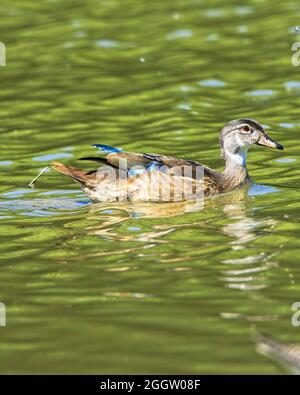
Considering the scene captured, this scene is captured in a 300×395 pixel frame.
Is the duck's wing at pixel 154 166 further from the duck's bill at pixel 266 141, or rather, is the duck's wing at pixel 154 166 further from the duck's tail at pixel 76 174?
the duck's bill at pixel 266 141

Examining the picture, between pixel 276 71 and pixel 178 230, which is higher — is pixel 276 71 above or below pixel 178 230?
above

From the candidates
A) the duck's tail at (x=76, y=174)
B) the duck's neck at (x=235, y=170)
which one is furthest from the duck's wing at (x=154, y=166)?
the duck's neck at (x=235, y=170)

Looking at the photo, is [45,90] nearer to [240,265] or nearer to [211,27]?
[211,27]

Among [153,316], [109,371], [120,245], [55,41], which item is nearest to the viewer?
[109,371]

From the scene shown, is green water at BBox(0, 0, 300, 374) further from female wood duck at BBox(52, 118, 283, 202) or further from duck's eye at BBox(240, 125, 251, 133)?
duck's eye at BBox(240, 125, 251, 133)

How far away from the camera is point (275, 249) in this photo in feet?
37.8

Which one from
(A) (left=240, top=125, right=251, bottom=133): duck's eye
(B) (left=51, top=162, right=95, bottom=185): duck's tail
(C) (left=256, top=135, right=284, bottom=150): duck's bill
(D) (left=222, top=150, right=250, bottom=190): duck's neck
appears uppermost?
(A) (left=240, top=125, right=251, bottom=133): duck's eye

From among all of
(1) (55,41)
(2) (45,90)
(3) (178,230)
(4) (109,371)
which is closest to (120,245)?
(3) (178,230)

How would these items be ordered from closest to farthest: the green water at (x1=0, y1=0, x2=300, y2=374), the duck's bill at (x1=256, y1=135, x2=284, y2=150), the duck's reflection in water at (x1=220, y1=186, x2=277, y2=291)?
the green water at (x1=0, y1=0, x2=300, y2=374) → the duck's reflection in water at (x1=220, y1=186, x2=277, y2=291) → the duck's bill at (x1=256, y1=135, x2=284, y2=150)

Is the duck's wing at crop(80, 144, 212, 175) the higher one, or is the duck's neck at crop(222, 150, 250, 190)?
the duck's neck at crop(222, 150, 250, 190)

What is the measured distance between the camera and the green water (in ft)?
30.6

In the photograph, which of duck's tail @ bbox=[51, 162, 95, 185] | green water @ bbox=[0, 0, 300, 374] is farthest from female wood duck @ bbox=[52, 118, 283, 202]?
green water @ bbox=[0, 0, 300, 374]

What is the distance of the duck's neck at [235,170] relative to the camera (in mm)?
14789

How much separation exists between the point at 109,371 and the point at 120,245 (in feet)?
10.9
